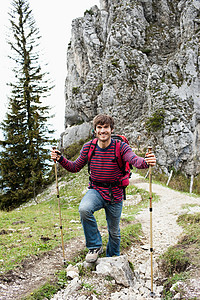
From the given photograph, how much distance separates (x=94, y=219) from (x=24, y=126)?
1977cm

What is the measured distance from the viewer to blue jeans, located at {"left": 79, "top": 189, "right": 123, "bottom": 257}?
4031 mm

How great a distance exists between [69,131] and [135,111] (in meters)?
12.4

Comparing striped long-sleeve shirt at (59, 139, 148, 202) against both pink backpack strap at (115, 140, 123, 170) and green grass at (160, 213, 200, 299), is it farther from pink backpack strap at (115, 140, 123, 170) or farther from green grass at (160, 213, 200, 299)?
green grass at (160, 213, 200, 299)

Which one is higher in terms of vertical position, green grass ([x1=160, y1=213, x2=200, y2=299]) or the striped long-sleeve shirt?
the striped long-sleeve shirt

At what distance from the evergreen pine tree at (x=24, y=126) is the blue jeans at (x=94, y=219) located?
15818mm

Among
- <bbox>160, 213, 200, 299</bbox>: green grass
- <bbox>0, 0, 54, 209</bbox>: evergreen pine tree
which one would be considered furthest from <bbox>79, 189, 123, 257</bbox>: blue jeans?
<bbox>0, 0, 54, 209</bbox>: evergreen pine tree

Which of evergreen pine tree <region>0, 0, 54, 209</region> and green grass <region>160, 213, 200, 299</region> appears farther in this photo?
evergreen pine tree <region>0, 0, 54, 209</region>

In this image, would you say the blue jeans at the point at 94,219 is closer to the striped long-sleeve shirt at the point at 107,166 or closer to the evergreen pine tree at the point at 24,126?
the striped long-sleeve shirt at the point at 107,166

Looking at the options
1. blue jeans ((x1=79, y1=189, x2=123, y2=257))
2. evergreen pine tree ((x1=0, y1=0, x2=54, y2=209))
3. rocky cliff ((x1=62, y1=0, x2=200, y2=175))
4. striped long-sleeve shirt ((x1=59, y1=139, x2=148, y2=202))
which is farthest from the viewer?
rocky cliff ((x1=62, y1=0, x2=200, y2=175))

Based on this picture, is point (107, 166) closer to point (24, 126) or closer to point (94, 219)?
point (94, 219)

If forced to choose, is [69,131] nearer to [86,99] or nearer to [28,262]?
[86,99]

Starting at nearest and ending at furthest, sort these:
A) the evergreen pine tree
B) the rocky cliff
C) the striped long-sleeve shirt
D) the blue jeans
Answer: the blue jeans, the striped long-sleeve shirt, the evergreen pine tree, the rocky cliff

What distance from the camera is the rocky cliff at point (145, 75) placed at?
29.3 meters

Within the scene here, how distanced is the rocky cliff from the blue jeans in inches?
945
